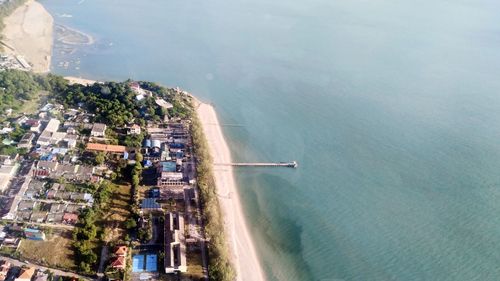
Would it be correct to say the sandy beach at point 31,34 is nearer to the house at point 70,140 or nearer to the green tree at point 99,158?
the house at point 70,140

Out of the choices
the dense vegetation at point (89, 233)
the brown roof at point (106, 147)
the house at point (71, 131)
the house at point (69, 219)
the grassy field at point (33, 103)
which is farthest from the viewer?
the grassy field at point (33, 103)

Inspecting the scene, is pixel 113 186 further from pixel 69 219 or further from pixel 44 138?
pixel 44 138

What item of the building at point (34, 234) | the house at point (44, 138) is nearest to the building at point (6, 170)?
the house at point (44, 138)

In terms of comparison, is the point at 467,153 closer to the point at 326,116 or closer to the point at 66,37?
the point at 326,116

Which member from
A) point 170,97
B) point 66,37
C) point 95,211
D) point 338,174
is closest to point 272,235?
point 338,174

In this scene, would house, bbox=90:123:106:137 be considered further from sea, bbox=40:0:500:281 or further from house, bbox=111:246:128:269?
house, bbox=111:246:128:269

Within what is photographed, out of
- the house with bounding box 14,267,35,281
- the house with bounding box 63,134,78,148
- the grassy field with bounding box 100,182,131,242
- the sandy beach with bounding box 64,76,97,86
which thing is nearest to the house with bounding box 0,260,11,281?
the house with bounding box 14,267,35,281
